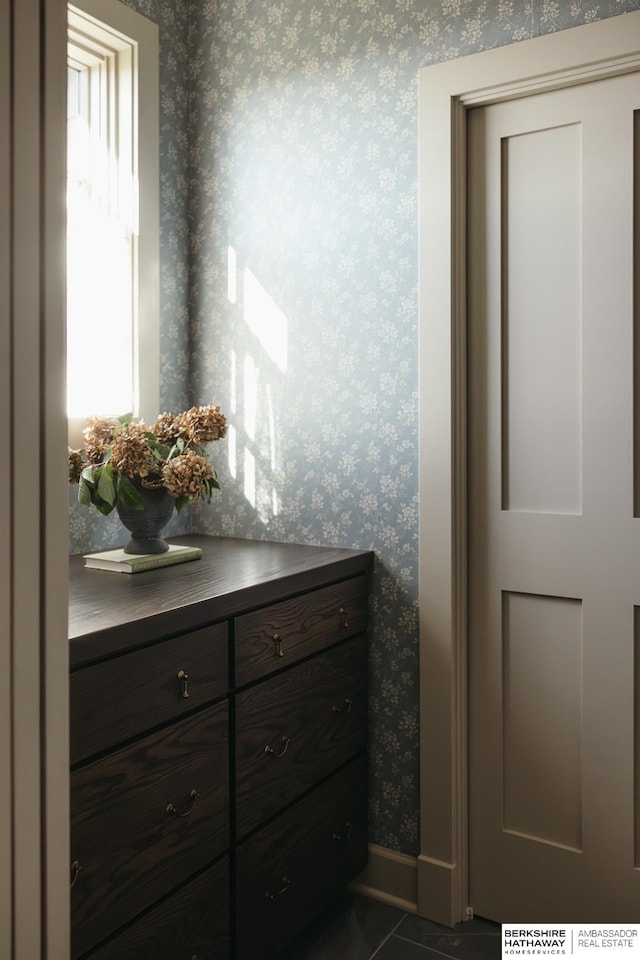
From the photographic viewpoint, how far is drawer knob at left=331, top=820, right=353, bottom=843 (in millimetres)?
2014

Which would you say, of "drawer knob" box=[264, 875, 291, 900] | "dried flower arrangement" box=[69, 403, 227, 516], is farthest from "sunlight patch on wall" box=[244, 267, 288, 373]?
"drawer knob" box=[264, 875, 291, 900]

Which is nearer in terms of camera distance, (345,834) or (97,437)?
(97,437)

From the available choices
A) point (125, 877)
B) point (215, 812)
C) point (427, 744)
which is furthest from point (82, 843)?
point (427, 744)

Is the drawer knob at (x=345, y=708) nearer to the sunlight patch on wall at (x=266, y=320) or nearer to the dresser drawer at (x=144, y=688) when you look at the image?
the dresser drawer at (x=144, y=688)

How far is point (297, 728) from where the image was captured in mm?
1860

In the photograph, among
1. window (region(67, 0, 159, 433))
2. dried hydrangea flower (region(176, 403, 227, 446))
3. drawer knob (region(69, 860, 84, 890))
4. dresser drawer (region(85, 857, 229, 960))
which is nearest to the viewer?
drawer knob (region(69, 860, 84, 890))

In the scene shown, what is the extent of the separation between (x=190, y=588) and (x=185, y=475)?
1.02ft

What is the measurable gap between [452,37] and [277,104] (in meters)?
0.54

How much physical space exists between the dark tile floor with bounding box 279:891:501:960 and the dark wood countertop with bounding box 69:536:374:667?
90 centimetres

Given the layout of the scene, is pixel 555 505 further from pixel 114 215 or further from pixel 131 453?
pixel 114 215

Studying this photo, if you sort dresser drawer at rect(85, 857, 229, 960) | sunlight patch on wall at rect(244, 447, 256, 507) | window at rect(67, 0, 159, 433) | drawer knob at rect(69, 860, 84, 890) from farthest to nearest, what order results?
sunlight patch on wall at rect(244, 447, 256, 507)
window at rect(67, 0, 159, 433)
dresser drawer at rect(85, 857, 229, 960)
drawer knob at rect(69, 860, 84, 890)

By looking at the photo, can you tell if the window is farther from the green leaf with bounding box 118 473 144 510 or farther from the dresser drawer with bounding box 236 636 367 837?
the dresser drawer with bounding box 236 636 367 837

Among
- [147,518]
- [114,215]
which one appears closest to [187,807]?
[147,518]

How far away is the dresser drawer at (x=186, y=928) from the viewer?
1407mm
